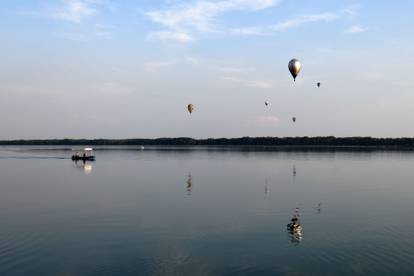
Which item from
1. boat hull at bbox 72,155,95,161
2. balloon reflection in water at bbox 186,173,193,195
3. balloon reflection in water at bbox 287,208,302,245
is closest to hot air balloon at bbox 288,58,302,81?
balloon reflection in water at bbox 186,173,193,195

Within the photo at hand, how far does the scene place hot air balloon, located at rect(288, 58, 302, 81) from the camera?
6525 cm

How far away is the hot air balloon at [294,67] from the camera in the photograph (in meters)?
65.2

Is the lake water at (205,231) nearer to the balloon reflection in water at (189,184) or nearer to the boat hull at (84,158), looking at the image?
the balloon reflection in water at (189,184)

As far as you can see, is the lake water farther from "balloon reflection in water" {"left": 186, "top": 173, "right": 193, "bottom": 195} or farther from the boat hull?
the boat hull

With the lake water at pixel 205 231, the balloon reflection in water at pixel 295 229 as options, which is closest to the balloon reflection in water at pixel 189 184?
the lake water at pixel 205 231

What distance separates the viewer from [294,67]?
65.4m

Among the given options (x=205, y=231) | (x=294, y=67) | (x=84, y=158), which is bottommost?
(x=205, y=231)

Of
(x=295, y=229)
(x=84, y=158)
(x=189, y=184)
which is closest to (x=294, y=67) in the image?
(x=189, y=184)

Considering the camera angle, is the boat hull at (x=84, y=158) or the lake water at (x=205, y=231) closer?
the lake water at (x=205, y=231)

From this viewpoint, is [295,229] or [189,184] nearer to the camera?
[295,229]

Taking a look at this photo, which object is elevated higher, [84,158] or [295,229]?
[84,158]

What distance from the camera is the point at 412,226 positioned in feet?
92.9


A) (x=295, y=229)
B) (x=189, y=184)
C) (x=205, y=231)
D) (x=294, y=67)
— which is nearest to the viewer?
(x=205, y=231)

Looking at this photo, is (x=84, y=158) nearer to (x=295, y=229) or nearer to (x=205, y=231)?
(x=205, y=231)
